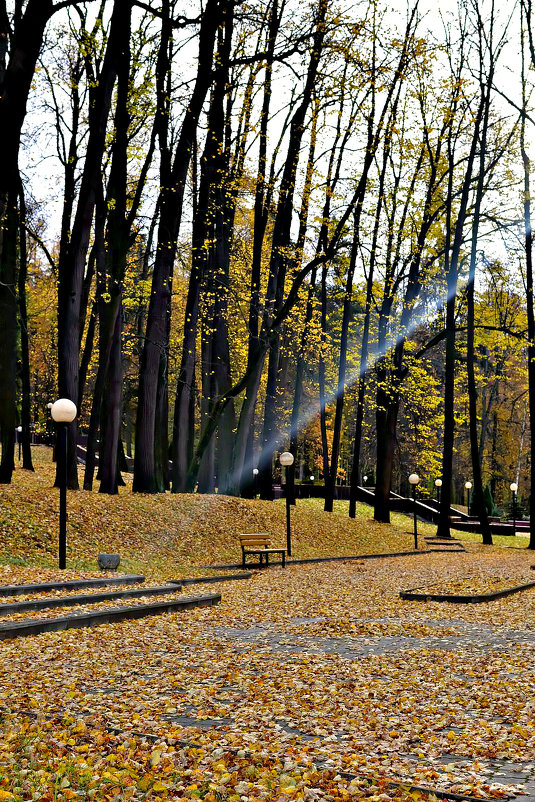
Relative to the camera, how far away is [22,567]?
42.6ft

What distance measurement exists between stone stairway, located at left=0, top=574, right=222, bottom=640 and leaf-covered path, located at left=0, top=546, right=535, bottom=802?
28 centimetres

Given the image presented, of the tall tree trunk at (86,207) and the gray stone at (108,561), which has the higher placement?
the tall tree trunk at (86,207)

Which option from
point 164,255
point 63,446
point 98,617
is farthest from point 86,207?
point 98,617

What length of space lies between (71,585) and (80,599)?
1.08m

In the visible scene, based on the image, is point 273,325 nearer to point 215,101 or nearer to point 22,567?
point 215,101

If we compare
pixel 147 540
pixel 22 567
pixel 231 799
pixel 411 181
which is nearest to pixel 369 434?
pixel 411 181

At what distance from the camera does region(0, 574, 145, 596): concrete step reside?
1054 centimetres

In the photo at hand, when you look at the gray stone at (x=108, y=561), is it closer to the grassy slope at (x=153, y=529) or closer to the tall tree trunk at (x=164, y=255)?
the grassy slope at (x=153, y=529)

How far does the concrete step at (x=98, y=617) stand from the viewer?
27.6 ft

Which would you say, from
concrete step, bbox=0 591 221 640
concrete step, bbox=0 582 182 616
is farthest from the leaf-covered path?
concrete step, bbox=0 582 182 616

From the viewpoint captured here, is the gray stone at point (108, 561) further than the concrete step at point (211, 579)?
No

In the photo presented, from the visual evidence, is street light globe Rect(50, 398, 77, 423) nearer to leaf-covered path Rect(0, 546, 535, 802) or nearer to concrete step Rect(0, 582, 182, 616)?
concrete step Rect(0, 582, 182, 616)

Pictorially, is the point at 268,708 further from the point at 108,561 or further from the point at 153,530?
the point at 153,530

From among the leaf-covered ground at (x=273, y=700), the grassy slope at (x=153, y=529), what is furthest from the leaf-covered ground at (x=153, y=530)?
the leaf-covered ground at (x=273, y=700)
